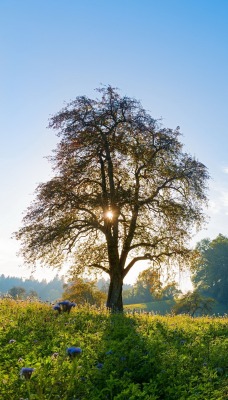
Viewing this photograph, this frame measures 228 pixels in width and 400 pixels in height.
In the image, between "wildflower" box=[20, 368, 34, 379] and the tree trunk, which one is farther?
the tree trunk

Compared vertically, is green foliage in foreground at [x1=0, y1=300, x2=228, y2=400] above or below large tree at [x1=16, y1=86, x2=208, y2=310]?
below

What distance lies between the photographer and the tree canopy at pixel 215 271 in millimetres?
94800

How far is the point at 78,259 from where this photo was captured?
21891 mm

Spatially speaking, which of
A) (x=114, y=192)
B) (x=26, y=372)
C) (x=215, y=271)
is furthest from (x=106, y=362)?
(x=215, y=271)

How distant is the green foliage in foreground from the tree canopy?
87.4 meters

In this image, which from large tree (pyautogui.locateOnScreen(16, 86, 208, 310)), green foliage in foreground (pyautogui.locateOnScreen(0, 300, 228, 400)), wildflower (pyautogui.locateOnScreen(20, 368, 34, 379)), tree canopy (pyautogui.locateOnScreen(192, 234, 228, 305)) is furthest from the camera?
tree canopy (pyautogui.locateOnScreen(192, 234, 228, 305))

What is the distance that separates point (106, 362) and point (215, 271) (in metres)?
97.8

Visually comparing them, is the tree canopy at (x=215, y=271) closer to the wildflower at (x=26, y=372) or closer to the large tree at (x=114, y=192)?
→ the large tree at (x=114, y=192)

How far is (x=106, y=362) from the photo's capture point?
6.22 m

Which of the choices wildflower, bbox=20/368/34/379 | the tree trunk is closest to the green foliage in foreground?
wildflower, bbox=20/368/34/379

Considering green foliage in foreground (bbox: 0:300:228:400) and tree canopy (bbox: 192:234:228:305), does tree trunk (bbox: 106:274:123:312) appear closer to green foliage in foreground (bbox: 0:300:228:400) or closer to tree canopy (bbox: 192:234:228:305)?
green foliage in foreground (bbox: 0:300:228:400)

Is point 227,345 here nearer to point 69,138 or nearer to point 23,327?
point 23,327

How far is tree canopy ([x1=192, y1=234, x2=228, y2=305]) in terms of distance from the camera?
9480 cm

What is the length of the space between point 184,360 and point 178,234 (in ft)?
47.7
